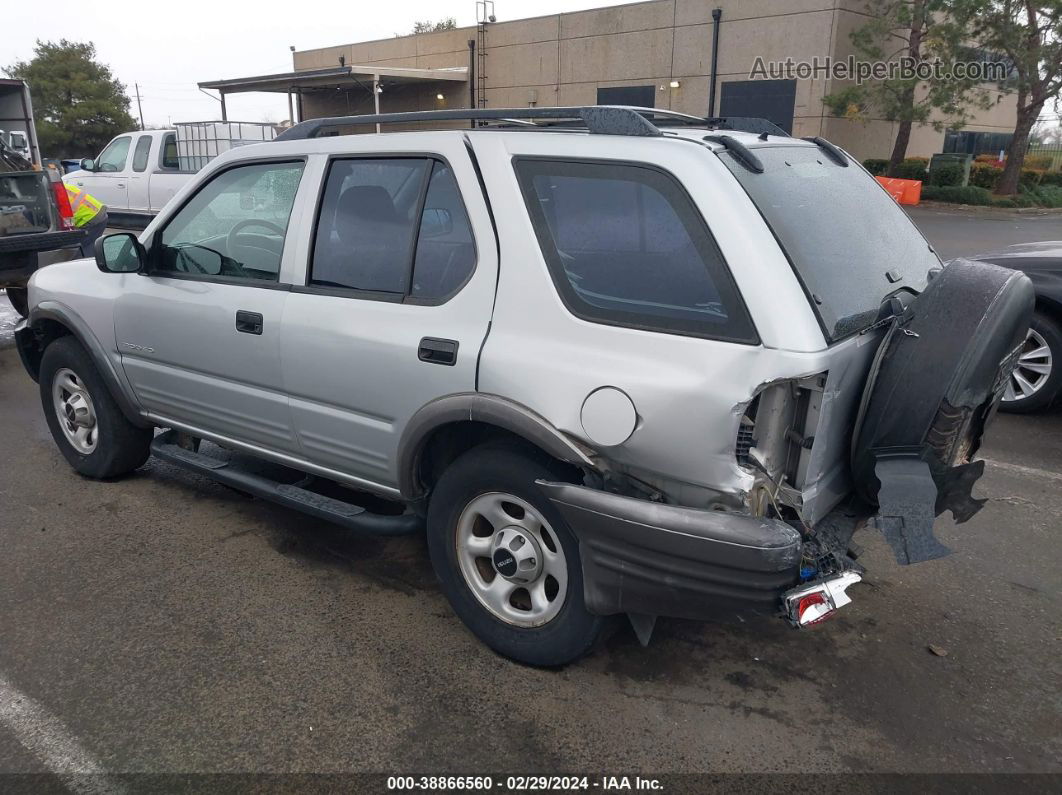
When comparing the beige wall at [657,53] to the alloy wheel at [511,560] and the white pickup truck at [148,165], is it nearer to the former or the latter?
the white pickup truck at [148,165]

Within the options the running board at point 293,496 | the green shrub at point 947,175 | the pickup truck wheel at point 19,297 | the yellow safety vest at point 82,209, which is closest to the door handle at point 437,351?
the running board at point 293,496

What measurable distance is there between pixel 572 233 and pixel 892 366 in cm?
115

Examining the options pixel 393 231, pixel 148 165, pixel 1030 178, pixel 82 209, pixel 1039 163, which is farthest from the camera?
pixel 1039 163

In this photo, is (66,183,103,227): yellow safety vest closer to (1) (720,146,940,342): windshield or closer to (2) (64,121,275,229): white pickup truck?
(2) (64,121,275,229): white pickup truck

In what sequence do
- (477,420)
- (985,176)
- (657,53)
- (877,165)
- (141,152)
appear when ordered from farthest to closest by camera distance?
(657,53)
(985,176)
(877,165)
(141,152)
(477,420)

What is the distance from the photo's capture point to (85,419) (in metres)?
4.85

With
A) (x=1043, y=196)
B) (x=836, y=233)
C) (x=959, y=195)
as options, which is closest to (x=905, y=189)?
(x=959, y=195)

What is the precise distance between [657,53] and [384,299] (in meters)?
27.1

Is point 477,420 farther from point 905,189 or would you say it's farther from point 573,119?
point 905,189

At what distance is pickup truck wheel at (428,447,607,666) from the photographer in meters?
2.96

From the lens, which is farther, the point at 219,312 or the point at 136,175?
the point at 136,175

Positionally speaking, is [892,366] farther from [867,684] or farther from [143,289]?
[143,289]

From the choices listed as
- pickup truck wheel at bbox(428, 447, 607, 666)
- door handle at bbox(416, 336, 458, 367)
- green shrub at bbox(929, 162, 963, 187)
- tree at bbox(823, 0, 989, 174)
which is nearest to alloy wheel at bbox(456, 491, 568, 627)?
pickup truck wheel at bbox(428, 447, 607, 666)

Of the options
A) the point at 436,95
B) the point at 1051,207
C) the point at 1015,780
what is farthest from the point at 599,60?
the point at 1015,780
